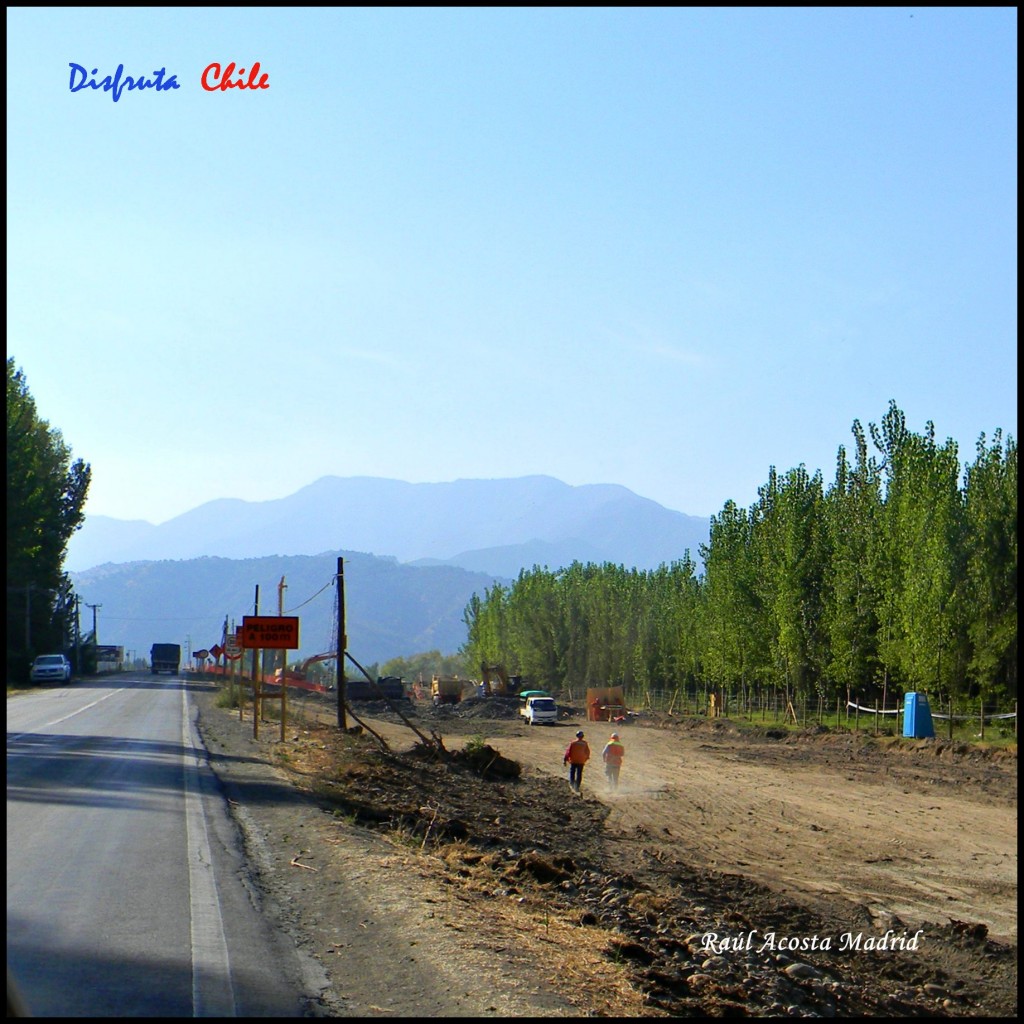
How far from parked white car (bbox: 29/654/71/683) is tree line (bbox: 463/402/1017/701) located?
39.0 meters

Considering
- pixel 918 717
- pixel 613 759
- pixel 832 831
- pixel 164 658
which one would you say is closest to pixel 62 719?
pixel 613 759

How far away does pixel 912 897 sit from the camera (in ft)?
51.3

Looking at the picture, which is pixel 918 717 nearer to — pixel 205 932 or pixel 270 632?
pixel 270 632

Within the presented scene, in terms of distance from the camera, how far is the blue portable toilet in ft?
117

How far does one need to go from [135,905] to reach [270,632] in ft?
59.8

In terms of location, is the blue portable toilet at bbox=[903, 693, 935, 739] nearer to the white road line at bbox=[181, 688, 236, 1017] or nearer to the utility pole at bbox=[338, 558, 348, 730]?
the utility pole at bbox=[338, 558, 348, 730]

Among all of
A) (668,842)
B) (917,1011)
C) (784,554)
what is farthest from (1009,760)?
(917,1011)

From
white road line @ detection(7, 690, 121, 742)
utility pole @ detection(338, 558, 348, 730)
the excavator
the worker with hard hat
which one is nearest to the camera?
white road line @ detection(7, 690, 121, 742)

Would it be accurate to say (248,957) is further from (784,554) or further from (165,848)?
(784,554)

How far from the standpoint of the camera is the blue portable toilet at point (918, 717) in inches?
1403

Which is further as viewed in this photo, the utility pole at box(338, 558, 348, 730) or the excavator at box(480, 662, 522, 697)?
the excavator at box(480, 662, 522, 697)

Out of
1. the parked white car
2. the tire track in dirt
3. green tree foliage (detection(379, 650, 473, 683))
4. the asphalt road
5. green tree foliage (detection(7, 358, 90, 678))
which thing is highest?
green tree foliage (detection(7, 358, 90, 678))

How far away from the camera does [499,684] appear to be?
88062 mm

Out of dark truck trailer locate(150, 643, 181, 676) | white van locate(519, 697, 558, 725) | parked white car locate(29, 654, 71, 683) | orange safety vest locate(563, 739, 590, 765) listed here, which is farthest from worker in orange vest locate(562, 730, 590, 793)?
dark truck trailer locate(150, 643, 181, 676)
